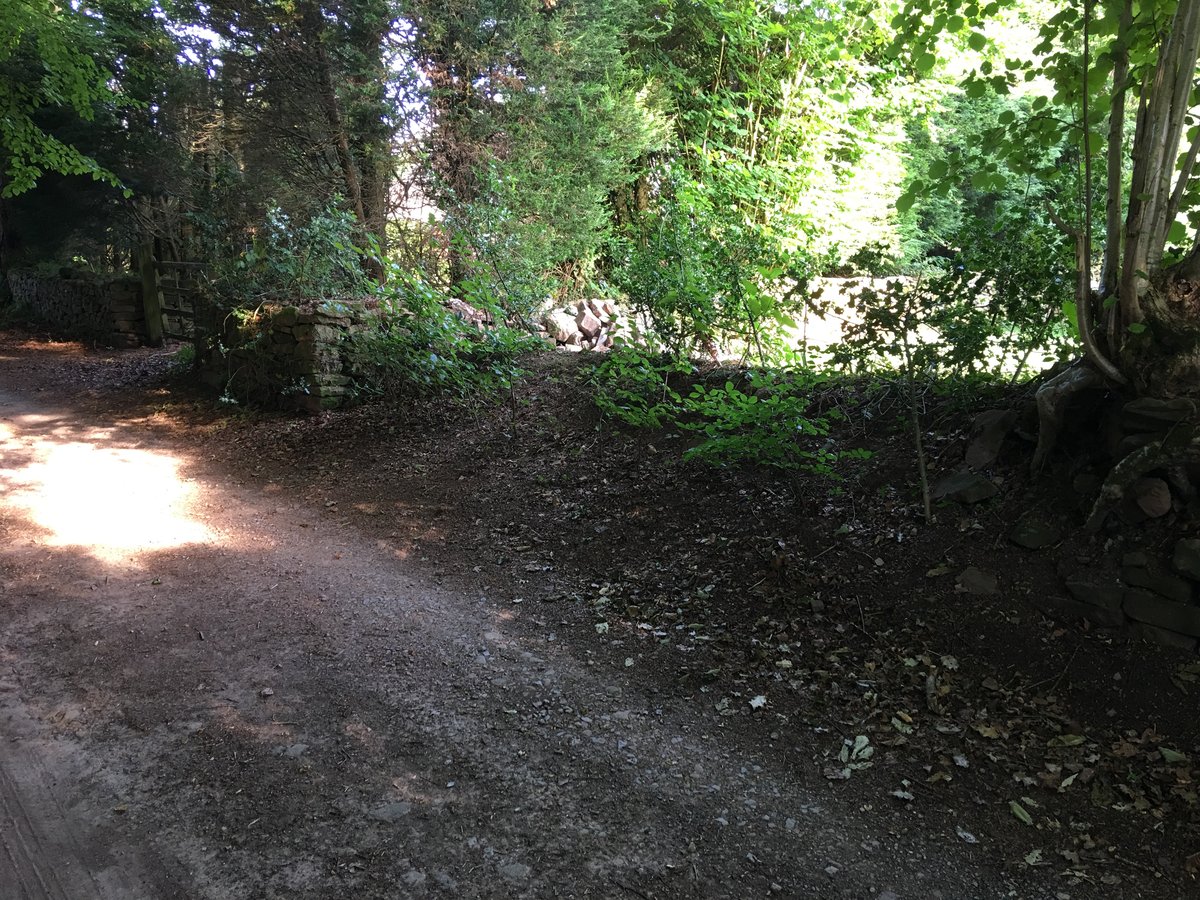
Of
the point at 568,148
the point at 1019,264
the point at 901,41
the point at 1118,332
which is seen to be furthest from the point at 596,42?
the point at 1118,332

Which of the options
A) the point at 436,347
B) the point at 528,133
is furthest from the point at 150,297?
the point at 436,347

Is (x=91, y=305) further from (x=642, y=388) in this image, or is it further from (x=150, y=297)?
(x=642, y=388)

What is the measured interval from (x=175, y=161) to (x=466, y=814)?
1569cm

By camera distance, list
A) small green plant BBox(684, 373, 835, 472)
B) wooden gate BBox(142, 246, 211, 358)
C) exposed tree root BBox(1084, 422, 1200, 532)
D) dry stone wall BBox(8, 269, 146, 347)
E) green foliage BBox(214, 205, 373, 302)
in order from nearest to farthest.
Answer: exposed tree root BBox(1084, 422, 1200, 532) → small green plant BBox(684, 373, 835, 472) → green foliage BBox(214, 205, 373, 302) → wooden gate BBox(142, 246, 211, 358) → dry stone wall BBox(8, 269, 146, 347)

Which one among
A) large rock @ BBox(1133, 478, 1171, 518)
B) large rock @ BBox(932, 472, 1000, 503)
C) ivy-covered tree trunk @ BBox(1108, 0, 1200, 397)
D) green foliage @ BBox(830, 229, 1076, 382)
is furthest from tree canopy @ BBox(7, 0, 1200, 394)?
large rock @ BBox(1133, 478, 1171, 518)

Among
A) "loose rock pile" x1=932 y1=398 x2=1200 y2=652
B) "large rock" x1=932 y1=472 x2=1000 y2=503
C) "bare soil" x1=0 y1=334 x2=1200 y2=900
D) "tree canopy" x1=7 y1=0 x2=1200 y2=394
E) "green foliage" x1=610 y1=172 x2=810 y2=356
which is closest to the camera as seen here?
"bare soil" x1=0 y1=334 x2=1200 y2=900

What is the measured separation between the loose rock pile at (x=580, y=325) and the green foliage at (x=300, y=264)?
2847 mm

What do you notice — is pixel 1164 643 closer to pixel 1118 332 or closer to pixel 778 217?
pixel 1118 332

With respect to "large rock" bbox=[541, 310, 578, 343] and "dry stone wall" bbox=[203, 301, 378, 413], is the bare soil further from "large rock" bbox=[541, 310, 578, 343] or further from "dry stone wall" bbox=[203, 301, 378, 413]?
"large rock" bbox=[541, 310, 578, 343]

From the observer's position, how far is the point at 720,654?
4031 millimetres

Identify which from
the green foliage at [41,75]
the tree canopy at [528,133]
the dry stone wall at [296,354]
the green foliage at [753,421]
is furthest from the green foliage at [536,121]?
the green foliage at [41,75]

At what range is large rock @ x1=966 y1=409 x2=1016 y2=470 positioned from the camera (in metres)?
4.44

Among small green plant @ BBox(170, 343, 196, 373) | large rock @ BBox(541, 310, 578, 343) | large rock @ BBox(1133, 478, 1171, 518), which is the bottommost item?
small green plant @ BBox(170, 343, 196, 373)

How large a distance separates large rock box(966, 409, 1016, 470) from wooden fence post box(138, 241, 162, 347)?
575 inches
